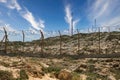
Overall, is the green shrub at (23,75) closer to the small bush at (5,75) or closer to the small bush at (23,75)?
the small bush at (23,75)

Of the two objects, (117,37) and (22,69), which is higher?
(117,37)

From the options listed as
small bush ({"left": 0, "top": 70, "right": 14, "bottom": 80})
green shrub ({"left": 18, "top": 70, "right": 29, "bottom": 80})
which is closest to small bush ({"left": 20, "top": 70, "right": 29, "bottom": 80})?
green shrub ({"left": 18, "top": 70, "right": 29, "bottom": 80})

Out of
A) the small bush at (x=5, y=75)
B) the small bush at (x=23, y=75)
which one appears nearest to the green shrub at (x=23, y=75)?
the small bush at (x=23, y=75)

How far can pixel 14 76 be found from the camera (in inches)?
680

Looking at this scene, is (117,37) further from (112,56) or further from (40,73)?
(40,73)

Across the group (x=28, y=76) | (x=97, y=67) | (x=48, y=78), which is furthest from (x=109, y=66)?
(x=28, y=76)

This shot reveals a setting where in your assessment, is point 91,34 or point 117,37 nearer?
point 117,37

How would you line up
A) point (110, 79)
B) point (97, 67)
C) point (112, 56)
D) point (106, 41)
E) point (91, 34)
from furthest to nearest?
point (91, 34)
point (106, 41)
point (112, 56)
point (97, 67)
point (110, 79)

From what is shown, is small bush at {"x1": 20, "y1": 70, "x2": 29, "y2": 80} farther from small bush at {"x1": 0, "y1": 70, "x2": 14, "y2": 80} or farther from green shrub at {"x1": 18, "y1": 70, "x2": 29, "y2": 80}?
small bush at {"x1": 0, "y1": 70, "x2": 14, "y2": 80}

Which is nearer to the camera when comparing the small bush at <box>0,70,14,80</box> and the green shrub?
the small bush at <box>0,70,14,80</box>

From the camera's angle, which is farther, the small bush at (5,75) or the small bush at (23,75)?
the small bush at (23,75)

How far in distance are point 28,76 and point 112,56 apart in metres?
28.0

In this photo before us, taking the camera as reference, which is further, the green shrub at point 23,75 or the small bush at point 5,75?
the green shrub at point 23,75

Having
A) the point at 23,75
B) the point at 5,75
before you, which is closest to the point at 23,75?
the point at 23,75
